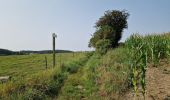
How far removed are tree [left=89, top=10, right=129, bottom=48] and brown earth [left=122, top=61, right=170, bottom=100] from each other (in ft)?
50.2

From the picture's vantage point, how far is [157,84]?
12523 mm

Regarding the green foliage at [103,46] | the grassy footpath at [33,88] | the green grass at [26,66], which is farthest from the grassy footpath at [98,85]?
the green foliage at [103,46]

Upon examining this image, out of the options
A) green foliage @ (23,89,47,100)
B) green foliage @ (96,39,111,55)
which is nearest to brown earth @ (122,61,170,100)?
green foliage @ (23,89,47,100)

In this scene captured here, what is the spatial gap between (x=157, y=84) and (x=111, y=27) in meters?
19.7

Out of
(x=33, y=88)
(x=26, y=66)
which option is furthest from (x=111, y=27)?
(x=33, y=88)

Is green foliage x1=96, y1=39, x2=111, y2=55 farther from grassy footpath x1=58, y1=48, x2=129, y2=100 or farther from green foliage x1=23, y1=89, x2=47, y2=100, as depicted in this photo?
green foliage x1=23, y1=89, x2=47, y2=100

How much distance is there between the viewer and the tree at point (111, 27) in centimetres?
3108

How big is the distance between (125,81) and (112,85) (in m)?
0.47

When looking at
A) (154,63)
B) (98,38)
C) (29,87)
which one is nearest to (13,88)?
(29,87)

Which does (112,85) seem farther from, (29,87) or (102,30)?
(102,30)

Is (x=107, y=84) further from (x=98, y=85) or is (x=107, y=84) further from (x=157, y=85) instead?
(x=157, y=85)

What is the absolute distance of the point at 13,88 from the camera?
530 inches

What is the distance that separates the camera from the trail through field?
11.1 metres

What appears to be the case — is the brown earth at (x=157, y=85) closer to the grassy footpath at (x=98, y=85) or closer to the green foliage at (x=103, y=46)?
the grassy footpath at (x=98, y=85)
